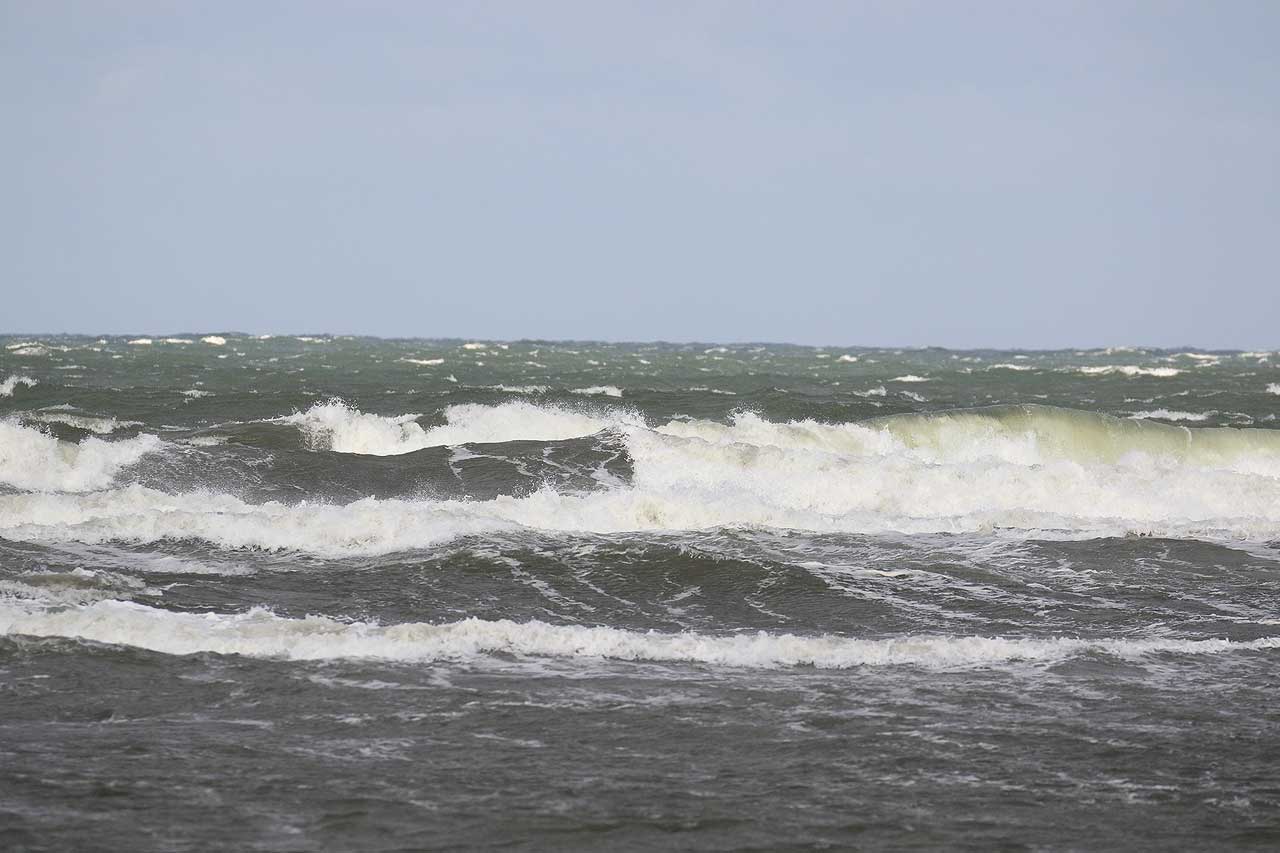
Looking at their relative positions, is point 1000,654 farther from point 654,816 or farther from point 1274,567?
point 1274,567

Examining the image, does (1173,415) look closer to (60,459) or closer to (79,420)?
(79,420)

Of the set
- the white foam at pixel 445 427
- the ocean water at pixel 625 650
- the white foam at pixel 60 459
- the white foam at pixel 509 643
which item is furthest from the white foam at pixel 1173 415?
the white foam at pixel 509 643

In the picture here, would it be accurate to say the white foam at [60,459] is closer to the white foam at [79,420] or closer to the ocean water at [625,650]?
the ocean water at [625,650]

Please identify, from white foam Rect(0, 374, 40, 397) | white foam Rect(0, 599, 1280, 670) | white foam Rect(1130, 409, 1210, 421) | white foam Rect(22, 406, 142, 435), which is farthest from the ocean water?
white foam Rect(1130, 409, 1210, 421)

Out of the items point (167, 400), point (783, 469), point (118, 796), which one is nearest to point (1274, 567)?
point (783, 469)

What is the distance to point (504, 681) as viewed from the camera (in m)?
8.11

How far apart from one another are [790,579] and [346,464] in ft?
33.4

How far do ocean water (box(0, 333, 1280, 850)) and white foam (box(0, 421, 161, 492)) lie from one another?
8 centimetres

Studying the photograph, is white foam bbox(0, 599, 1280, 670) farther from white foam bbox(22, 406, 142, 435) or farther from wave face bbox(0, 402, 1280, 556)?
white foam bbox(22, 406, 142, 435)

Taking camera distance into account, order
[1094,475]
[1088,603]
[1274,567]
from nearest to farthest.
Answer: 1. [1088,603]
2. [1274,567]
3. [1094,475]

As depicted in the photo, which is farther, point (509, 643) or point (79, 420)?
point (79, 420)

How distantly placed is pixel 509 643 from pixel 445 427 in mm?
16624

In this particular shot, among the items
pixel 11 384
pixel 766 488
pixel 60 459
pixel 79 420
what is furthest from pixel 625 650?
pixel 11 384

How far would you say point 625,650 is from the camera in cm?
905
